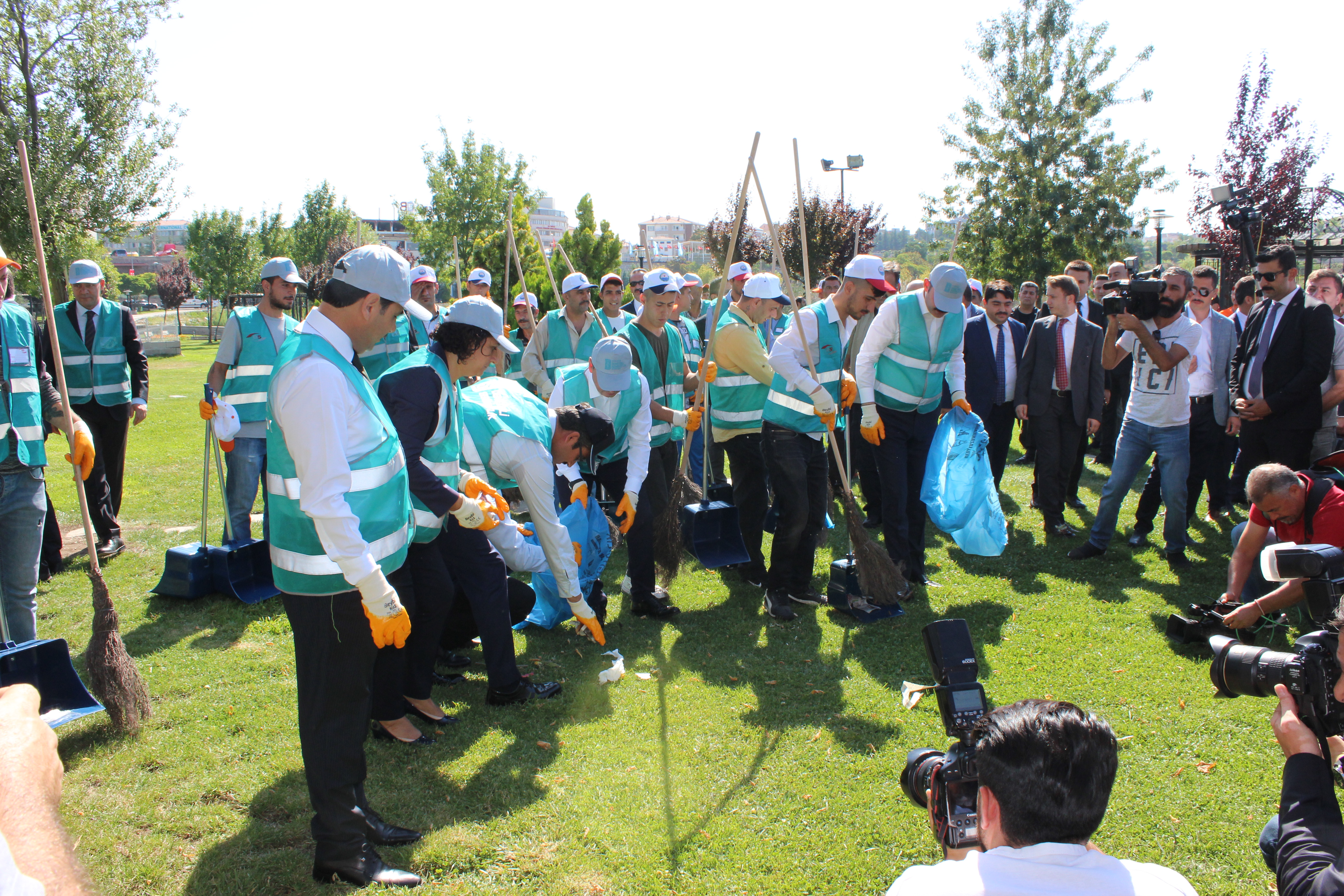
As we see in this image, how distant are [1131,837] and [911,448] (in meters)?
2.95

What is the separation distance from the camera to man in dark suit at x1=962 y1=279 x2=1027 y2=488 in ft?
22.9

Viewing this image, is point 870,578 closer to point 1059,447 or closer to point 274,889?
point 1059,447

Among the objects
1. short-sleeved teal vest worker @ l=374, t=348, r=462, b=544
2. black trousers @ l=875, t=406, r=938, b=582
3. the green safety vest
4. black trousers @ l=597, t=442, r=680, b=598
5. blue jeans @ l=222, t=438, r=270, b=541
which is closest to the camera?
short-sleeved teal vest worker @ l=374, t=348, r=462, b=544

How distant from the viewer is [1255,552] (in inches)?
173

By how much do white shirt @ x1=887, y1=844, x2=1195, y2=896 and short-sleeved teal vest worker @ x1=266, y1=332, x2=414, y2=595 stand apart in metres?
Answer: 1.85

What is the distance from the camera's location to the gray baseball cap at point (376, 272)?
2553 mm

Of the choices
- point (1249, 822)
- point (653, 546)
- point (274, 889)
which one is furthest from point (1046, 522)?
point (274, 889)

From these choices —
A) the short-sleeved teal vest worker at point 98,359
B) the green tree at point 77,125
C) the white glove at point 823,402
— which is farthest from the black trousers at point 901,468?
the green tree at point 77,125

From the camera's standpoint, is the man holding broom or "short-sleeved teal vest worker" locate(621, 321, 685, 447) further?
"short-sleeved teal vest worker" locate(621, 321, 685, 447)

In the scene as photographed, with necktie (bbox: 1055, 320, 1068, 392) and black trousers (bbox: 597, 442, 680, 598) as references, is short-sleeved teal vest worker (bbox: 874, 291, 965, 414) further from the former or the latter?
necktie (bbox: 1055, 320, 1068, 392)

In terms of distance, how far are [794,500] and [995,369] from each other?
303 cm

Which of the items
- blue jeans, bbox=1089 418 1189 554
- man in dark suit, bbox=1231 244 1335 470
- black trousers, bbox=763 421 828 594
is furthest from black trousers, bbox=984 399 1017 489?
black trousers, bbox=763 421 828 594

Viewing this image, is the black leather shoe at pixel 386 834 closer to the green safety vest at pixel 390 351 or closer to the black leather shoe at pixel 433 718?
the black leather shoe at pixel 433 718

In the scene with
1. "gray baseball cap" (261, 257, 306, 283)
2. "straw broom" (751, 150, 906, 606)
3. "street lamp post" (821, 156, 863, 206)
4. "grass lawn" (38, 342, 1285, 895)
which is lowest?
"grass lawn" (38, 342, 1285, 895)
